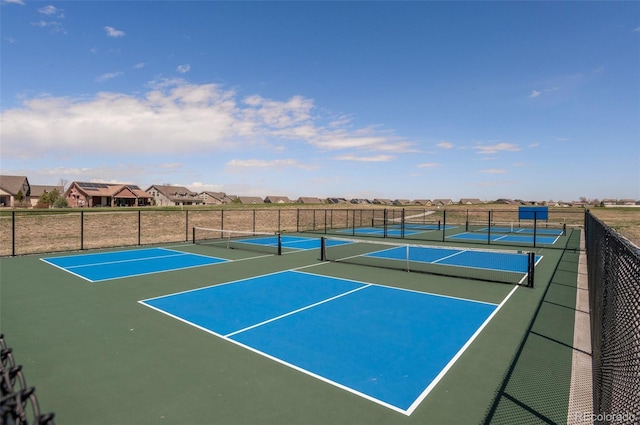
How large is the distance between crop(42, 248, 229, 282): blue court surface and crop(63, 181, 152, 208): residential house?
64466mm

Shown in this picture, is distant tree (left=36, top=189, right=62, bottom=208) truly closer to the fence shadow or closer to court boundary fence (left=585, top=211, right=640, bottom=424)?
the fence shadow

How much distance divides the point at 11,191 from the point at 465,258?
80.5 metres

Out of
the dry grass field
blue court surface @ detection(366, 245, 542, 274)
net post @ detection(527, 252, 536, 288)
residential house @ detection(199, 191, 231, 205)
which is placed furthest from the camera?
residential house @ detection(199, 191, 231, 205)

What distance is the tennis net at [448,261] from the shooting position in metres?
12.5

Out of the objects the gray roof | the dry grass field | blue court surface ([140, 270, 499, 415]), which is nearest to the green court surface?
blue court surface ([140, 270, 499, 415])

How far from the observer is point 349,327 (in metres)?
7.33

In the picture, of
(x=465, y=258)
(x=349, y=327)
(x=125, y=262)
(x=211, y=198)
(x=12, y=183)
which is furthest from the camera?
(x=211, y=198)

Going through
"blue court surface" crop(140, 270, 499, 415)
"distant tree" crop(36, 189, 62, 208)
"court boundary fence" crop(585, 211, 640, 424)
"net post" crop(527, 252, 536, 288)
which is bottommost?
"blue court surface" crop(140, 270, 499, 415)

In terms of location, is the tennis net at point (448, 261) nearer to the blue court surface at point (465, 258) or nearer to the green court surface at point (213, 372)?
the blue court surface at point (465, 258)

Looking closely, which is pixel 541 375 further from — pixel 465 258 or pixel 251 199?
pixel 251 199

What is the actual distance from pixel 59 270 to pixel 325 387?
12.6 metres

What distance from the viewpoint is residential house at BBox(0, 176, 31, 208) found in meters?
64.6

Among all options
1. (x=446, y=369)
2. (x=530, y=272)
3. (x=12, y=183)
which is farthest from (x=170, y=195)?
(x=446, y=369)

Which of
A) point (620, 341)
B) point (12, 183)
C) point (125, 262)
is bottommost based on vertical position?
point (125, 262)
